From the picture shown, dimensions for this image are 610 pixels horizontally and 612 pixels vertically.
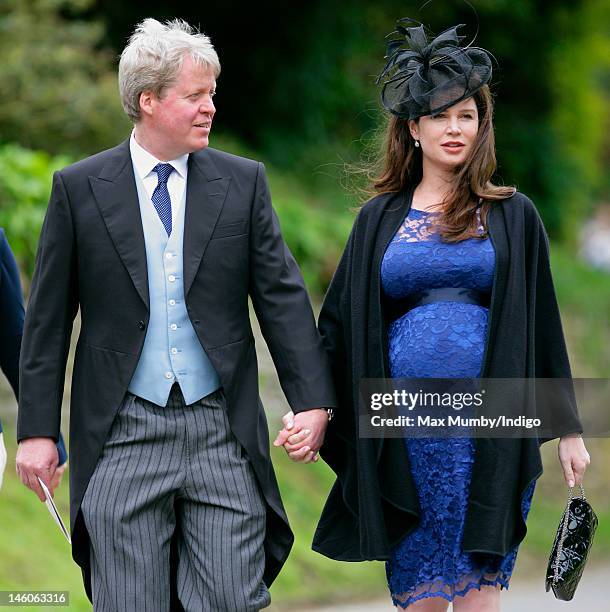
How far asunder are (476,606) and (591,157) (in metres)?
21.8

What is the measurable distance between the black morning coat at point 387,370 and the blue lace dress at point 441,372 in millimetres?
42

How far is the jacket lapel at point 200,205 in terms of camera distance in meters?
4.23

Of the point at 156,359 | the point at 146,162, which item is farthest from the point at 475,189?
the point at 156,359

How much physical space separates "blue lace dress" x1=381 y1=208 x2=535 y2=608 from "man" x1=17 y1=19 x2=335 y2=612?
0.41 metres

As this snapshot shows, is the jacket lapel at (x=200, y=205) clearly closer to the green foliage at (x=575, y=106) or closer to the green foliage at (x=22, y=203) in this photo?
the green foliage at (x=22, y=203)

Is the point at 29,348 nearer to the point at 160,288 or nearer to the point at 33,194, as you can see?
the point at 160,288

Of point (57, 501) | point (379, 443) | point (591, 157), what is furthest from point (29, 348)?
point (591, 157)

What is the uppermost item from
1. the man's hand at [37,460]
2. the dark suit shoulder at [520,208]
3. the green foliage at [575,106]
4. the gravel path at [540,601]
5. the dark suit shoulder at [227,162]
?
the dark suit shoulder at [227,162]

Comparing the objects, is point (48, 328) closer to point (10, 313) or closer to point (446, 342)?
point (10, 313)

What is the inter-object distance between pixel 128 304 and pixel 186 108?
0.64 meters

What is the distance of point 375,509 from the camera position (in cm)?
445

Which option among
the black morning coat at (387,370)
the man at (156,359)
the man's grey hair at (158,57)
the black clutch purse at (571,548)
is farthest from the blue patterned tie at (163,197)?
the black clutch purse at (571,548)

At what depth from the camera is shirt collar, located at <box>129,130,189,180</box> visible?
4.33 meters

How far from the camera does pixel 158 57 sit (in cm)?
420
